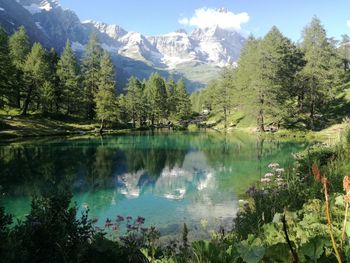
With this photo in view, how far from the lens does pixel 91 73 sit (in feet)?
283

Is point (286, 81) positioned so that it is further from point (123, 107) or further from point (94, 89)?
point (123, 107)

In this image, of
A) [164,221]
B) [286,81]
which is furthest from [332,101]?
[164,221]

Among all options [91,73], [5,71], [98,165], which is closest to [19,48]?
[91,73]

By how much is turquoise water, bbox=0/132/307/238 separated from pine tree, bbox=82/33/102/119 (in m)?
45.6

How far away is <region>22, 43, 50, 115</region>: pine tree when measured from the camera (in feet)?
223

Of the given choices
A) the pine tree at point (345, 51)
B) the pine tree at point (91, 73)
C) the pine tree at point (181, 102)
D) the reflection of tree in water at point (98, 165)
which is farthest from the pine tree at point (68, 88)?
the pine tree at point (345, 51)

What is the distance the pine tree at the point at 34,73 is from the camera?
223 ft

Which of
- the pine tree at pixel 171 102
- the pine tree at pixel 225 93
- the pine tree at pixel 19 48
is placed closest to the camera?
the pine tree at pixel 19 48

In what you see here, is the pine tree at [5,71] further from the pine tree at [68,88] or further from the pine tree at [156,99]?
the pine tree at [156,99]

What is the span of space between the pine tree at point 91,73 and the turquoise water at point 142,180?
4563cm

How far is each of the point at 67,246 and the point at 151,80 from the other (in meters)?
103

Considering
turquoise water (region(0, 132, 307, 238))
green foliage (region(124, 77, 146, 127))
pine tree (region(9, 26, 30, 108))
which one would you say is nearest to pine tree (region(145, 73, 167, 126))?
green foliage (region(124, 77, 146, 127))

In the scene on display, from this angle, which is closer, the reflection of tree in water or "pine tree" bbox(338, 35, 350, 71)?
the reflection of tree in water

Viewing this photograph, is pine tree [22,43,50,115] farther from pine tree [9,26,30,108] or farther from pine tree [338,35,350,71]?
pine tree [338,35,350,71]
